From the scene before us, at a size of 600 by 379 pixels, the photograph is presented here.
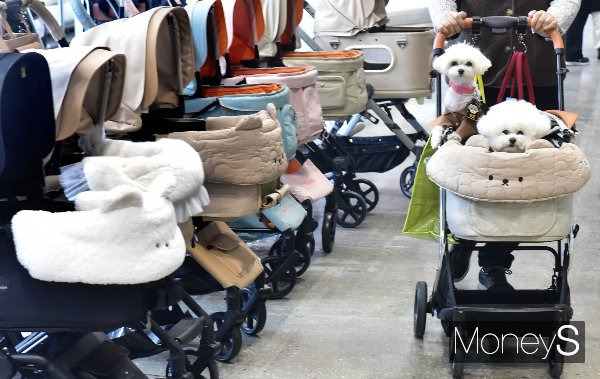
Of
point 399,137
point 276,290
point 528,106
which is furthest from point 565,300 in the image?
point 399,137

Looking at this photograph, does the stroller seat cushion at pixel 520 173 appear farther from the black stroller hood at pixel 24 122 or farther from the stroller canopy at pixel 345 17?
the stroller canopy at pixel 345 17

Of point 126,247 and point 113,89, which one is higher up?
point 113,89

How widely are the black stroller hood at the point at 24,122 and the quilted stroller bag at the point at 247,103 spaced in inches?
42.7

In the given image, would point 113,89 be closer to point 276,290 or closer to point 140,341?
point 140,341

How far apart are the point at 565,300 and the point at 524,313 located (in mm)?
156

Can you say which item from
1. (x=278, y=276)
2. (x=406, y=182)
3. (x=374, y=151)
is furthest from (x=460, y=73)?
(x=406, y=182)

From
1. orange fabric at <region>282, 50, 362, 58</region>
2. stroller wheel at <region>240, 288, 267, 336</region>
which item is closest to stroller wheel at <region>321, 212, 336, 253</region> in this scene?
orange fabric at <region>282, 50, 362, 58</region>

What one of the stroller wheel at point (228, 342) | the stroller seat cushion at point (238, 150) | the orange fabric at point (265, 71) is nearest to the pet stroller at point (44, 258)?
the stroller seat cushion at point (238, 150)

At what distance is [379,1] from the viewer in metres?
5.05

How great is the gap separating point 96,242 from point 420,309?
1.45 meters

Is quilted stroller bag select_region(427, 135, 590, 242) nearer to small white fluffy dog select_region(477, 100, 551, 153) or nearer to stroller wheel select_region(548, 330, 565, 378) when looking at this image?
small white fluffy dog select_region(477, 100, 551, 153)

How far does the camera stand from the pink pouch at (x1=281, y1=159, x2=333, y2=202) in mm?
4027

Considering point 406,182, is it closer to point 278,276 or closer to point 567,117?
point 278,276

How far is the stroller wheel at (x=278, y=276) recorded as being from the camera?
12.1 feet
